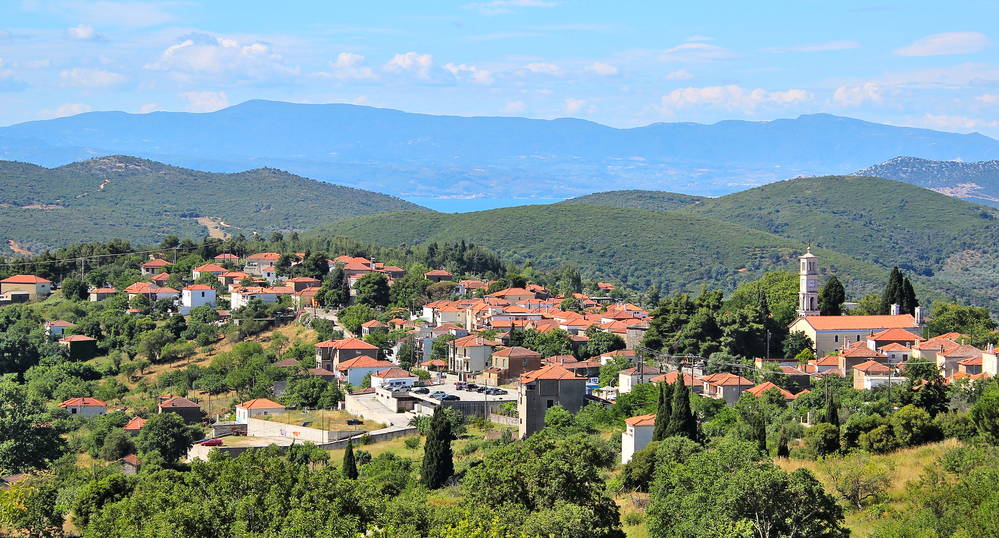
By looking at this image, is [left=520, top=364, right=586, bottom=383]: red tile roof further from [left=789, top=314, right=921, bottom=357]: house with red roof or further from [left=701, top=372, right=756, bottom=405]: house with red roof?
[left=789, top=314, right=921, bottom=357]: house with red roof

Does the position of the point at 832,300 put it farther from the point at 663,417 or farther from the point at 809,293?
the point at 663,417

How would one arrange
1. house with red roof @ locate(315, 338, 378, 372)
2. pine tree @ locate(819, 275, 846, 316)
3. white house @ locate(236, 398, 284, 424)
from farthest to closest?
pine tree @ locate(819, 275, 846, 316), house with red roof @ locate(315, 338, 378, 372), white house @ locate(236, 398, 284, 424)

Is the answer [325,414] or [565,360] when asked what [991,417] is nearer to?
[565,360]

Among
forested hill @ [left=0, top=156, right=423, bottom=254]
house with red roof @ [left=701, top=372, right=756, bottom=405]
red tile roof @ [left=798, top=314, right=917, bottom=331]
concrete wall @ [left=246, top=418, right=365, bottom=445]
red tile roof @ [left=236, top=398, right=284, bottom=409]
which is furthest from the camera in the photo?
forested hill @ [left=0, top=156, right=423, bottom=254]

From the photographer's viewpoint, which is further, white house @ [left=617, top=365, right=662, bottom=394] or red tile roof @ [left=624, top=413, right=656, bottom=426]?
white house @ [left=617, top=365, right=662, bottom=394]

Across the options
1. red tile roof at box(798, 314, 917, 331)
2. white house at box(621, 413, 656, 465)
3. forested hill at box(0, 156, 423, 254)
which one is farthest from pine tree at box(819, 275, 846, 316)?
forested hill at box(0, 156, 423, 254)

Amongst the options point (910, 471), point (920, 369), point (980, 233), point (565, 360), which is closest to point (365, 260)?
point (565, 360)

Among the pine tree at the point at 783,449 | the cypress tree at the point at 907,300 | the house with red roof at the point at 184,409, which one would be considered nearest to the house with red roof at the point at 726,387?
the pine tree at the point at 783,449

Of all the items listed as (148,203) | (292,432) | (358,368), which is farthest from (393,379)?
(148,203)
